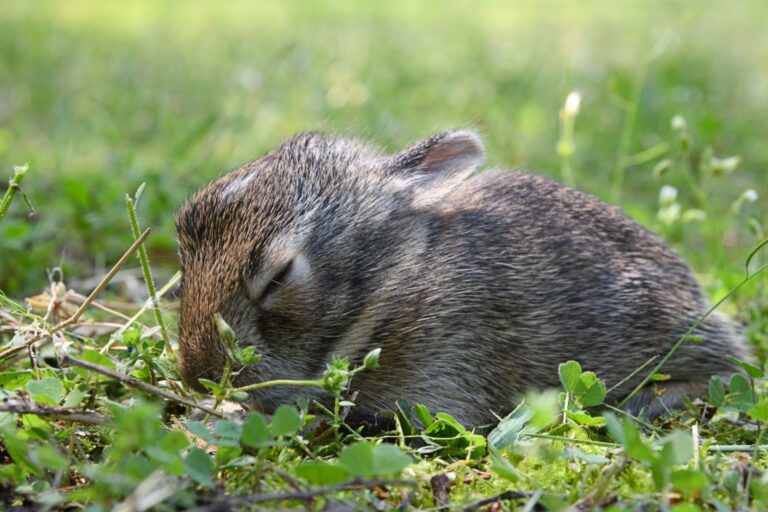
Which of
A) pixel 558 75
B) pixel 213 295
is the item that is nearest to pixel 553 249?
pixel 213 295

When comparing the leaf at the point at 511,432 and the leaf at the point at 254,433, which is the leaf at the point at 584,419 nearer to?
the leaf at the point at 511,432

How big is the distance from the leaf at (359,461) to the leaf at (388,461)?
2 centimetres

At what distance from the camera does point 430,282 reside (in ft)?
13.8

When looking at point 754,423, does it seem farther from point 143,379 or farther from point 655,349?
point 143,379

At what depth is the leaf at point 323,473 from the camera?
2703 millimetres

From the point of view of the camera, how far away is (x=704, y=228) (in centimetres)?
667

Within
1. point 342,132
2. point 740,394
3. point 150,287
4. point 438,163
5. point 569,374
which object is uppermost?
point 342,132

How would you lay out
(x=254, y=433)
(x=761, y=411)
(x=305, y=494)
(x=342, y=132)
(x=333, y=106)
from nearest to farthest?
(x=305, y=494) → (x=254, y=433) → (x=761, y=411) → (x=342, y=132) → (x=333, y=106)

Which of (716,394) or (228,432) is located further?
(716,394)

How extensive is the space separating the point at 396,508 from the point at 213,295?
127cm

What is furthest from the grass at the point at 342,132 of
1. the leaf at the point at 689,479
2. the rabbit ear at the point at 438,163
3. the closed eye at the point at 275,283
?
the closed eye at the point at 275,283

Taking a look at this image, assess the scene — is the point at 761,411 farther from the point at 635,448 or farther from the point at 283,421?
the point at 283,421

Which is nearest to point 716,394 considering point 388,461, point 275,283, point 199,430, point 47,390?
point 388,461

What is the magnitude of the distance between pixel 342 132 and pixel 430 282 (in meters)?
1.24
